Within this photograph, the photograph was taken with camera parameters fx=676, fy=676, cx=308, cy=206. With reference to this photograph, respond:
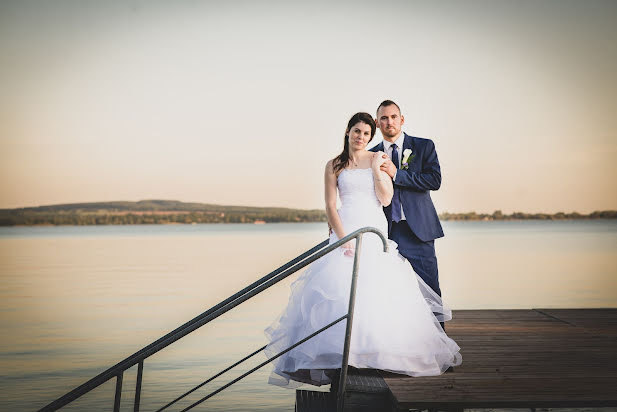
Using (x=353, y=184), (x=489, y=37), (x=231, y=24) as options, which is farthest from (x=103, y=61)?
(x=353, y=184)

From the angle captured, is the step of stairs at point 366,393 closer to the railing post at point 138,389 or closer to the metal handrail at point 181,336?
the metal handrail at point 181,336

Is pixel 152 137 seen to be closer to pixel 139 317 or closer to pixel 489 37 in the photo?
pixel 489 37

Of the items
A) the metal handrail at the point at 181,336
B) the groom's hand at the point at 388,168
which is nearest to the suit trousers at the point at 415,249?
the groom's hand at the point at 388,168

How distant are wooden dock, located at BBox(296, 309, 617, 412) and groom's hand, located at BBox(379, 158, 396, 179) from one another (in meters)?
1.29

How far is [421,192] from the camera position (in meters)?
4.79

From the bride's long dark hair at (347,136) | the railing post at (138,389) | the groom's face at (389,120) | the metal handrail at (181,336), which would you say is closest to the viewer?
the metal handrail at (181,336)

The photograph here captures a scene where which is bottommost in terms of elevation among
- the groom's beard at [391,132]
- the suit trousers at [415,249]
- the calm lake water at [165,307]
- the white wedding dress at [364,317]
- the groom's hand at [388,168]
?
the calm lake water at [165,307]

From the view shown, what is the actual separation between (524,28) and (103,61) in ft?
114

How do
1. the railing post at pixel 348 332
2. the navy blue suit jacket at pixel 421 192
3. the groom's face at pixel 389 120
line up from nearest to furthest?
the railing post at pixel 348 332 → the groom's face at pixel 389 120 → the navy blue suit jacket at pixel 421 192

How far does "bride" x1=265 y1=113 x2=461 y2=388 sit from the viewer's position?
12.5ft

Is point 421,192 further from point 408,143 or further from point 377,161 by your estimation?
point 377,161

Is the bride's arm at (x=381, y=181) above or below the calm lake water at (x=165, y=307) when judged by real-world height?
above

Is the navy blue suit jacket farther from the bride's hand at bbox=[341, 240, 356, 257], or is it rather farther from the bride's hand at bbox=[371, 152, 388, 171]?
the bride's hand at bbox=[341, 240, 356, 257]

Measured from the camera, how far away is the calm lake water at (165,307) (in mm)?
7328
